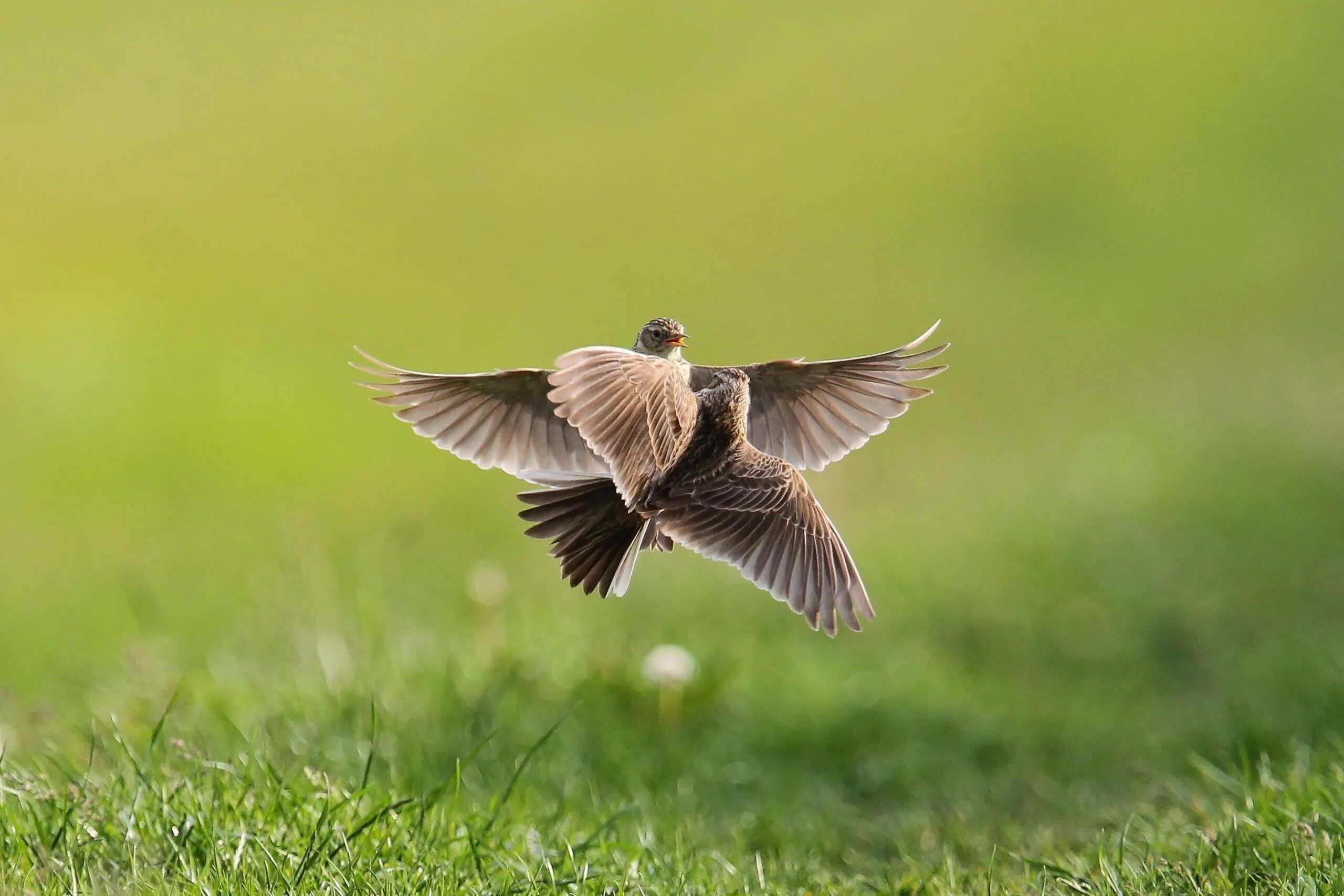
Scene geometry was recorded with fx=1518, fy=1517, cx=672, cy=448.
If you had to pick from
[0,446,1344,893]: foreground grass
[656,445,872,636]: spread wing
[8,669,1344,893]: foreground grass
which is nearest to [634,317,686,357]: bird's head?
[656,445,872,636]: spread wing

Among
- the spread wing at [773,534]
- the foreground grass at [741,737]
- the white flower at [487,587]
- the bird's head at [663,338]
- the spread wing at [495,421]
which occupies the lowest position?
the foreground grass at [741,737]

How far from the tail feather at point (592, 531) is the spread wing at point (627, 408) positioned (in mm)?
135

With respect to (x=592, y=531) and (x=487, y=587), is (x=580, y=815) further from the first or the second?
(x=592, y=531)

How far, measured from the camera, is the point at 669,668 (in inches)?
196

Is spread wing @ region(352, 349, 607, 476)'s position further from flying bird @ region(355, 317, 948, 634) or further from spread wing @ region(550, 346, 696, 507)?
spread wing @ region(550, 346, 696, 507)

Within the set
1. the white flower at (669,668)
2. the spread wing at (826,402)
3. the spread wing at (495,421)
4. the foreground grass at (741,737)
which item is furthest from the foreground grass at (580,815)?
the spread wing at (826,402)

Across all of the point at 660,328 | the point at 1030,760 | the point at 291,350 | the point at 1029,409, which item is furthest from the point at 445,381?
the point at 1029,409

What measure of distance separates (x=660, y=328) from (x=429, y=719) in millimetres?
2881

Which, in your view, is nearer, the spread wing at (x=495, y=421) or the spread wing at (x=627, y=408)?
the spread wing at (x=627, y=408)

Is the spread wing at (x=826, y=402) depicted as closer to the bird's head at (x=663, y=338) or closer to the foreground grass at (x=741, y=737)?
the bird's head at (x=663, y=338)

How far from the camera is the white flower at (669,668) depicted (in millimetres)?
4992

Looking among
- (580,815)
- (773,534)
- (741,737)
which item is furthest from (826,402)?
(741,737)

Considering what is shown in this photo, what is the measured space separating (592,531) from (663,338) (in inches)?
14.0

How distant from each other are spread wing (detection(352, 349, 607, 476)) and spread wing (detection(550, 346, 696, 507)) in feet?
0.95
